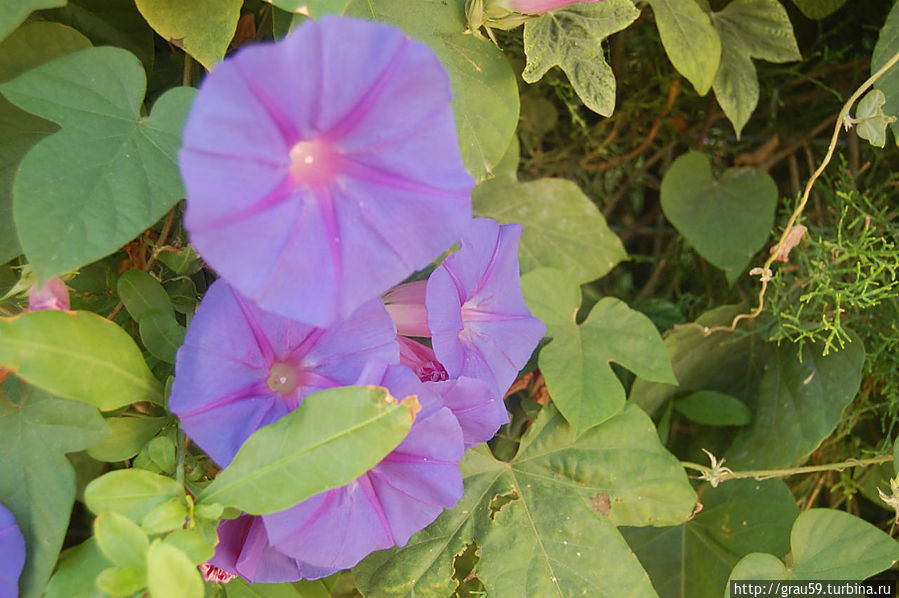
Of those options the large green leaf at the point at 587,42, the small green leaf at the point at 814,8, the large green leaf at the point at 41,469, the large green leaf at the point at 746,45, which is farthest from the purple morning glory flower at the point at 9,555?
the small green leaf at the point at 814,8

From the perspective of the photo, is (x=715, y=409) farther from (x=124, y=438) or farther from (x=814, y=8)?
(x=124, y=438)

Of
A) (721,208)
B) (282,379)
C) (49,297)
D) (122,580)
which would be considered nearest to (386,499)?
(282,379)

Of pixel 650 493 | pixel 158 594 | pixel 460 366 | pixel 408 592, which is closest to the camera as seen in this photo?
pixel 158 594

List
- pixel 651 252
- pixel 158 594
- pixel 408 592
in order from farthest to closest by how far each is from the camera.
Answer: pixel 651 252 < pixel 408 592 < pixel 158 594

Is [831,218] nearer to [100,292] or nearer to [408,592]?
[408,592]

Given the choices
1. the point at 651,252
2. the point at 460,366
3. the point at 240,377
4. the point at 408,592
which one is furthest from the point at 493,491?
the point at 651,252
